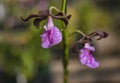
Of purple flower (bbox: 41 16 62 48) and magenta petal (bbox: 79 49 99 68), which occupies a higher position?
purple flower (bbox: 41 16 62 48)

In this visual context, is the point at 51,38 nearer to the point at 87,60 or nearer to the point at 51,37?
the point at 51,37

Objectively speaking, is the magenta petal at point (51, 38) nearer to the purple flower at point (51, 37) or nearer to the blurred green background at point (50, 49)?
the purple flower at point (51, 37)

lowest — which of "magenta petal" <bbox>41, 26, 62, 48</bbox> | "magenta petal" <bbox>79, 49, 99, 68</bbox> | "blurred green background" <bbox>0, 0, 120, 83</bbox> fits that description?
"blurred green background" <bbox>0, 0, 120, 83</bbox>

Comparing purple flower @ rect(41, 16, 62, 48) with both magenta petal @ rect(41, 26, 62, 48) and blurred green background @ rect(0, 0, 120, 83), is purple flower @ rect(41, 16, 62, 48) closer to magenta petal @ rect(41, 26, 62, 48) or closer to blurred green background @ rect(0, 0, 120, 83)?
magenta petal @ rect(41, 26, 62, 48)

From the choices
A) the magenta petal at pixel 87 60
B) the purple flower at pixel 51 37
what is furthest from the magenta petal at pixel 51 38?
the magenta petal at pixel 87 60

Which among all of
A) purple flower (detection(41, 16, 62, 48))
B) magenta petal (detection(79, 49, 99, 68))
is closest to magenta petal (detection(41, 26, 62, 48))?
purple flower (detection(41, 16, 62, 48))

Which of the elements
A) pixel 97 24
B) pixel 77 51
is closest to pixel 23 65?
pixel 77 51
